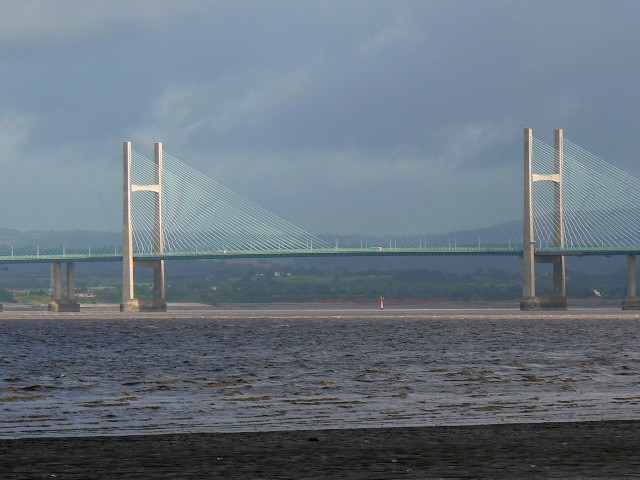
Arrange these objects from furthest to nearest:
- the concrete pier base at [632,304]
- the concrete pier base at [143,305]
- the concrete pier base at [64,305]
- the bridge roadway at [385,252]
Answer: the concrete pier base at [64,305]
the concrete pier base at [632,304]
the concrete pier base at [143,305]
the bridge roadway at [385,252]

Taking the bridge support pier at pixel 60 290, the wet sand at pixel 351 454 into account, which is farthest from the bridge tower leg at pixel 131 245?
the wet sand at pixel 351 454

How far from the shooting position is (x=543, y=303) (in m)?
106

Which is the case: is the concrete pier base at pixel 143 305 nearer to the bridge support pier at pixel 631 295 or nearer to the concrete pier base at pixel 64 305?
the concrete pier base at pixel 64 305

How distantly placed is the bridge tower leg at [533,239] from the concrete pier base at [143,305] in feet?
86.9

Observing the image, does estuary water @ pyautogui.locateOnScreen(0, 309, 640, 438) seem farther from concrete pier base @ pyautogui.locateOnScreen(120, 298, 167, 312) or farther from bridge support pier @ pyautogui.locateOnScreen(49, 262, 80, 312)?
bridge support pier @ pyautogui.locateOnScreen(49, 262, 80, 312)

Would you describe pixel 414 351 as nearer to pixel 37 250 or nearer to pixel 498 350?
pixel 498 350

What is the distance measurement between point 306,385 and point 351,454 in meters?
10.9

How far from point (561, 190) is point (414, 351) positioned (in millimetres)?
66004

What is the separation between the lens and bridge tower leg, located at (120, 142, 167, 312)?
101 m

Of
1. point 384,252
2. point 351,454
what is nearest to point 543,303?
point 384,252

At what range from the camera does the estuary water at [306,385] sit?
17.7 meters

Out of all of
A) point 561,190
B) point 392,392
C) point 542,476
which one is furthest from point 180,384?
point 561,190

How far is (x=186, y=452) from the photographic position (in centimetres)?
1387

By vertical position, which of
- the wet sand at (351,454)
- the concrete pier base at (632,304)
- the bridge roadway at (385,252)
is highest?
the bridge roadway at (385,252)
